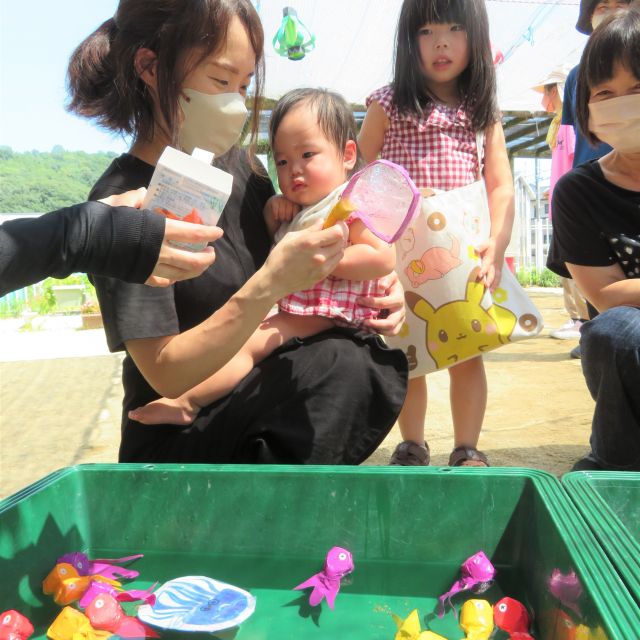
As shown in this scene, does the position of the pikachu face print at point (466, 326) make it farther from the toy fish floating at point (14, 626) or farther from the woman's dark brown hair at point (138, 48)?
the toy fish floating at point (14, 626)

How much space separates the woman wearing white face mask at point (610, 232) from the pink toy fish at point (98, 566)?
1.11m

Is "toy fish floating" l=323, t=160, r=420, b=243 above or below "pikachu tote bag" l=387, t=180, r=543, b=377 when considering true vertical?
above

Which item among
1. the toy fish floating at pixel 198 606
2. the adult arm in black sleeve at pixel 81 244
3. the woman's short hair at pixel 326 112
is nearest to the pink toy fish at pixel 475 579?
the toy fish floating at pixel 198 606

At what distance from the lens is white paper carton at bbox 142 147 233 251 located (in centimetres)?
93

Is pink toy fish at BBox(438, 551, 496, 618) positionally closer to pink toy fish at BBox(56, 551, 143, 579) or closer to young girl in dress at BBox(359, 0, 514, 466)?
pink toy fish at BBox(56, 551, 143, 579)

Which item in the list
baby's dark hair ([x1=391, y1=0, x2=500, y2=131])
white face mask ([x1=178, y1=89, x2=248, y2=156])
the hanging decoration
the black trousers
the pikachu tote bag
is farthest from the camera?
the hanging decoration

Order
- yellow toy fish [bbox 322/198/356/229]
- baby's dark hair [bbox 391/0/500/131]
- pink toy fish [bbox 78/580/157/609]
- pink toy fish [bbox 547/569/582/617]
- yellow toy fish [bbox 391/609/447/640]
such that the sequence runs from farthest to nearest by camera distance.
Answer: baby's dark hair [bbox 391/0/500/131], yellow toy fish [bbox 322/198/356/229], pink toy fish [bbox 78/580/157/609], yellow toy fish [bbox 391/609/447/640], pink toy fish [bbox 547/569/582/617]

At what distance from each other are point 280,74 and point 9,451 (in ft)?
15.9

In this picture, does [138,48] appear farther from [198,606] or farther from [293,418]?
[198,606]

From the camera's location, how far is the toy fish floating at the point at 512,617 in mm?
887

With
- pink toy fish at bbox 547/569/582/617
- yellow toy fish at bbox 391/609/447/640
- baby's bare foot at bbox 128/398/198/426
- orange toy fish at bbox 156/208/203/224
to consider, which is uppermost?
orange toy fish at bbox 156/208/203/224

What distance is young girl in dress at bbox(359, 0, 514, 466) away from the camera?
6.22ft

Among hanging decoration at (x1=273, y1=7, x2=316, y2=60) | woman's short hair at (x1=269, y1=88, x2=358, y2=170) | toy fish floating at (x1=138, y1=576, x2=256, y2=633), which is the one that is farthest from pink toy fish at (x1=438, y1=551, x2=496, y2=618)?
hanging decoration at (x1=273, y1=7, x2=316, y2=60)

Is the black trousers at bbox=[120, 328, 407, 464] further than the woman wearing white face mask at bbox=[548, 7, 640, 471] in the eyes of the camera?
No
